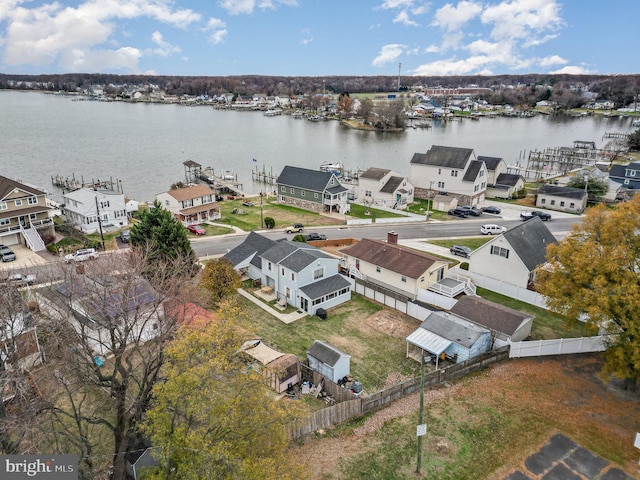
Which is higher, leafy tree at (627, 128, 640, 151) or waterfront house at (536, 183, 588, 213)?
leafy tree at (627, 128, 640, 151)

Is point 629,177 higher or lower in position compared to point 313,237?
higher

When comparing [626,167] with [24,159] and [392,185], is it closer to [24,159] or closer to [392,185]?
[392,185]

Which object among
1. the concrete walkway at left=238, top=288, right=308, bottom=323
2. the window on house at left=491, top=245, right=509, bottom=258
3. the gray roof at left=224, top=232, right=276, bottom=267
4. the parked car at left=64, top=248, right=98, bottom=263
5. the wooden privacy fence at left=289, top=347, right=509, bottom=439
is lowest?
the concrete walkway at left=238, top=288, right=308, bottom=323

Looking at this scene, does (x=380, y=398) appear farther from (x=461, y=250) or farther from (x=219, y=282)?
(x=461, y=250)

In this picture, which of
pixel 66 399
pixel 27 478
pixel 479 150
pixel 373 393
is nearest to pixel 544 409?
pixel 373 393

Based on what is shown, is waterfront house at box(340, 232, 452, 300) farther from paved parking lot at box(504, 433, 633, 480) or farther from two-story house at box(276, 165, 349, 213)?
two-story house at box(276, 165, 349, 213)

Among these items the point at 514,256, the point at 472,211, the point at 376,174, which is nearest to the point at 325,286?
the point at 514,256

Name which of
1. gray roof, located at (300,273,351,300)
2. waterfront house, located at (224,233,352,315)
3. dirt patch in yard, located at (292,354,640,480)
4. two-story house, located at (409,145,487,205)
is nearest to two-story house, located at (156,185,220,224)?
waterfront house, located at (224,233,352,315)
